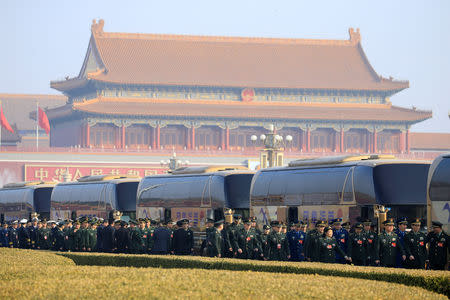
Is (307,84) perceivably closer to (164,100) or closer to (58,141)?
(164,100)

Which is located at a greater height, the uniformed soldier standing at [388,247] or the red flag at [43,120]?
the red flag at [43,120]

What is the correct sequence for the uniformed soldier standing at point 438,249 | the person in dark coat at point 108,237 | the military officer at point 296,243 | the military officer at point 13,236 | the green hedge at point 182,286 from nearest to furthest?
the green hedge at point 182,286, the uniformed soldier standing at point 438,249, the military officer at point 296,243, the person in dark coat at point 108,237, the military officer at point 13,236

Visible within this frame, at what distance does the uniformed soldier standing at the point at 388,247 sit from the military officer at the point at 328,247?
0.62m

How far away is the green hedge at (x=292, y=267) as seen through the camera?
11133mm

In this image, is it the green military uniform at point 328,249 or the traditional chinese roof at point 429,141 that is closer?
the green military uniform at point 328,249

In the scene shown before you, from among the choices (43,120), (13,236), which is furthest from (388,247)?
(43,120)

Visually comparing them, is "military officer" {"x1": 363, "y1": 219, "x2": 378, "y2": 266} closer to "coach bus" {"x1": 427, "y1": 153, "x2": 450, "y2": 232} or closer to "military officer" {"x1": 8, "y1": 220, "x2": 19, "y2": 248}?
"coach bus" {"x1": 427, "y1": 153, "x2": 450, "y2": 232}

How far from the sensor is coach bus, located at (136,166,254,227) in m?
21.1

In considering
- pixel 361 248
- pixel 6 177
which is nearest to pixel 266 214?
pixel 361 248

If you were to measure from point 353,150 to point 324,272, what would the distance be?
165 ft

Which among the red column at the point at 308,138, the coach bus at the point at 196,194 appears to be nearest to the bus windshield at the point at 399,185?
the coach bus at the point at 196,194

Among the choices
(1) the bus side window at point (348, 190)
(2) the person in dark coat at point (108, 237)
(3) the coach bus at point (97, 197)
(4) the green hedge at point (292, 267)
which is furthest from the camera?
(3) the coach bus at point (97, 197)

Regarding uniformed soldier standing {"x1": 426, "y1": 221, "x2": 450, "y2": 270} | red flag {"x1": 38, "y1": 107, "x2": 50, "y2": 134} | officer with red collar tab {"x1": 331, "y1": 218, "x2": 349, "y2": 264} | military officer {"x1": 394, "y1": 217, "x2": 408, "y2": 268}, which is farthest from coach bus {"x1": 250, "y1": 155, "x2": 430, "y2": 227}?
red flag {"x1": 38, "y1": 107, "x2": 50, "y2": 134}

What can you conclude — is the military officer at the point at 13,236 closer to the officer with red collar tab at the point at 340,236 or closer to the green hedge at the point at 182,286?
the officer with red collar tab at the point at 340,236
